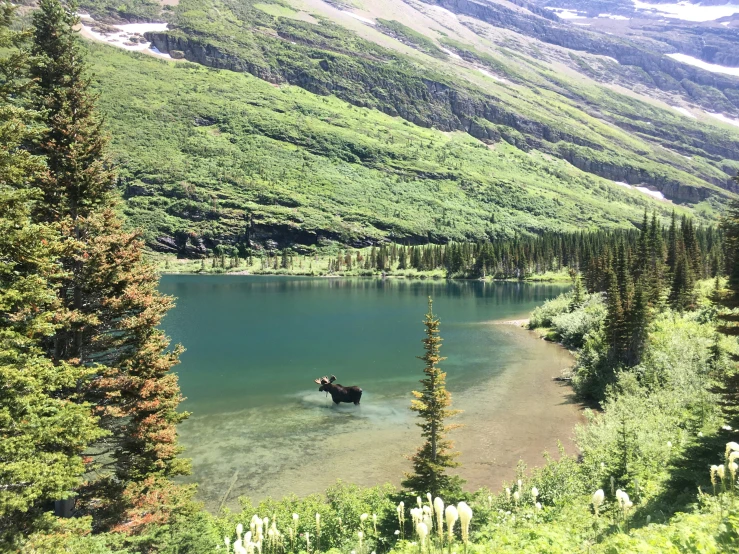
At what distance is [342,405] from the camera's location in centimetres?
3919

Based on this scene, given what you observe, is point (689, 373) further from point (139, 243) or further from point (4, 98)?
point (4, 98)

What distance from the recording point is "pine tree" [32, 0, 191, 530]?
15.5m

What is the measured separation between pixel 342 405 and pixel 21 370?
31.0 m

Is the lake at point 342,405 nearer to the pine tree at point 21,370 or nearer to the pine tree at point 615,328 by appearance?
the pine tree at point 615,328

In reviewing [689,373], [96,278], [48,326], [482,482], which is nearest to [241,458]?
[482,482]

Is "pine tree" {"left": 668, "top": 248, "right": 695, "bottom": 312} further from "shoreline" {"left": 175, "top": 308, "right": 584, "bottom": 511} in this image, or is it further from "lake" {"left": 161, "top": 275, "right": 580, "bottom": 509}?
"shoreline" {"left": 175, "top": 308, "right": 584, "bottom": 511}

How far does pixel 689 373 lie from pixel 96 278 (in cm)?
3354

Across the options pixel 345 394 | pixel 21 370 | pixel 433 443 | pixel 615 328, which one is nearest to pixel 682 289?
pixel 615 328

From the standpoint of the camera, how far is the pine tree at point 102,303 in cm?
1552

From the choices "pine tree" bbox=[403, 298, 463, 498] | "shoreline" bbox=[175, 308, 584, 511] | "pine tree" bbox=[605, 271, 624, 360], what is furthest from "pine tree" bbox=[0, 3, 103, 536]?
"pine tree" bbox=[605, 271, 624, 360]

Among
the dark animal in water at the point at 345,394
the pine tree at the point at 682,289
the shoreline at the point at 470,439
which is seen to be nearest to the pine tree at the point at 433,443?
the shoreline at the point at 470,439

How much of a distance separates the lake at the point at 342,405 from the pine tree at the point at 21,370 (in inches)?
530

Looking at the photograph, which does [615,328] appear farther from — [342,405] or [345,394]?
[342,405]

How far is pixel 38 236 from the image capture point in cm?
1040
